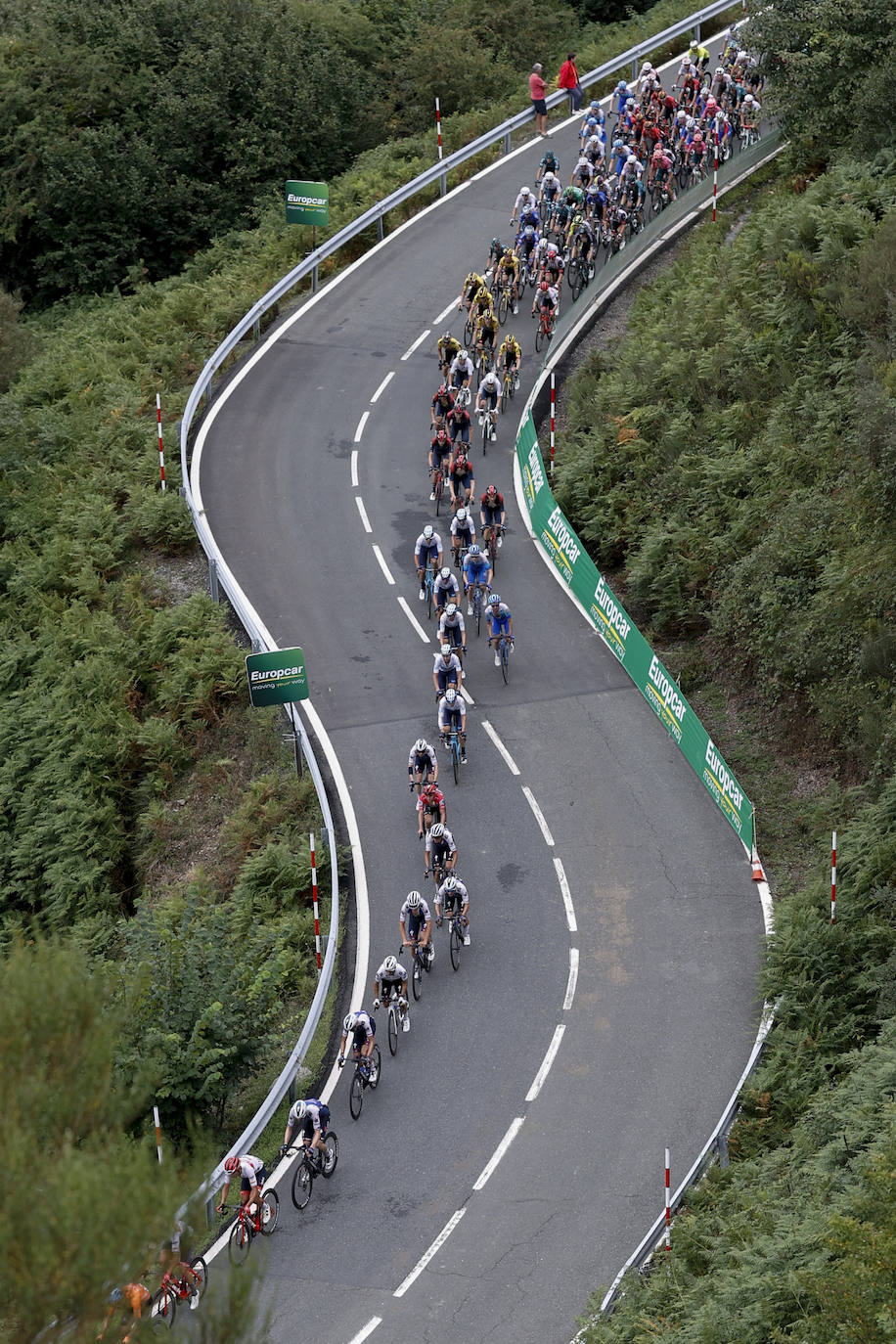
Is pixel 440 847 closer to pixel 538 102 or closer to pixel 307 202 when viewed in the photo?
pixel 307 202

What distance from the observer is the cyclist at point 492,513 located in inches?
1061

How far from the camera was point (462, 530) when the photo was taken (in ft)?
88.0

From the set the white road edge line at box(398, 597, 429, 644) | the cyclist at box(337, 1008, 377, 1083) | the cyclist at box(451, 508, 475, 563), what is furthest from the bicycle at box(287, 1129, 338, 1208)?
the cyclist at box(451, 508, 475, 563)

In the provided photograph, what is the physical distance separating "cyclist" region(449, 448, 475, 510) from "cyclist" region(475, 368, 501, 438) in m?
1.77

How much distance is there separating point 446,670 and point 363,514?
24.4 ft

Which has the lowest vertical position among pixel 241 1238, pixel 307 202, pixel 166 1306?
pixel 241 1238

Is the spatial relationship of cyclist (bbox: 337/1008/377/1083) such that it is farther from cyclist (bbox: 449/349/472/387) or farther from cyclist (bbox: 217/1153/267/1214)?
cyclist (bbox: 449/349/472/387)

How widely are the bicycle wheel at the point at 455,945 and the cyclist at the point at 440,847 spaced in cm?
76

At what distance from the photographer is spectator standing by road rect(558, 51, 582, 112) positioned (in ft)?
141

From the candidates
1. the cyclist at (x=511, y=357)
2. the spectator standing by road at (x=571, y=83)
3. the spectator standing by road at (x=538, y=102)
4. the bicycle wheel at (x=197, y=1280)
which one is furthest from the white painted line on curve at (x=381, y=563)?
the spectator standing by road at (x=571, y=83)

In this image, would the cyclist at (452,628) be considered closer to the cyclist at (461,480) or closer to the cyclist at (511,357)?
the cyclist at (461,480)

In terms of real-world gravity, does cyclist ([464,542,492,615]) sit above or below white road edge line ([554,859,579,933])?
above

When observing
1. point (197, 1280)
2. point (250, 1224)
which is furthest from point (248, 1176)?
point (197, 1280)

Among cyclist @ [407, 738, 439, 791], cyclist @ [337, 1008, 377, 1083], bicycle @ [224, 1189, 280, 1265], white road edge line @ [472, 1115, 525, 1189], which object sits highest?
cyclist @ [407, 738, 439, 791]
